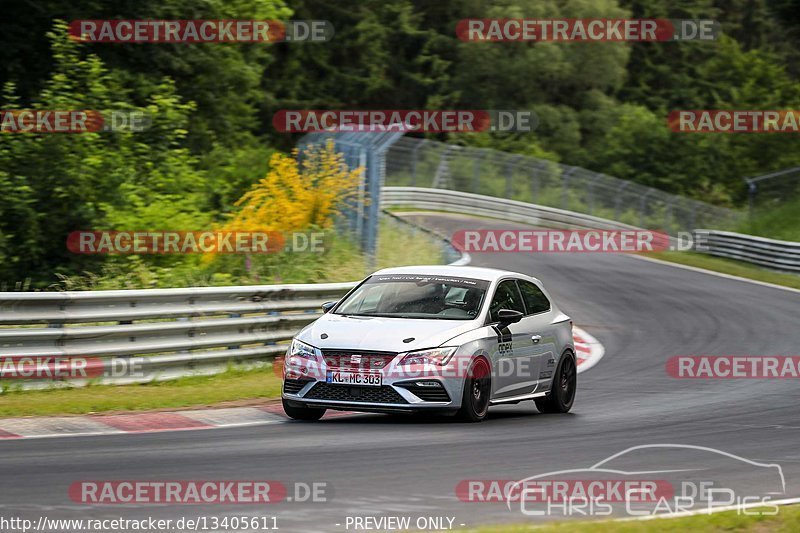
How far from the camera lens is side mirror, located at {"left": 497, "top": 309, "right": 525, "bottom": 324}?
13.0 m

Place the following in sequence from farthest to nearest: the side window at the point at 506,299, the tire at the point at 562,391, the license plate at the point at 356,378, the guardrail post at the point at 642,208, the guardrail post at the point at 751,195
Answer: the guardrail post at the point at 642,208 < the guardrail post at the point at 751,195 < the tire at the point at 562,391 < the side window at the point at 506,299 < the license plate at the point at 356,378

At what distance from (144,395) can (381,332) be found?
9.89 feet

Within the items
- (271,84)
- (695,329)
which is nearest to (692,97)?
(271,84)

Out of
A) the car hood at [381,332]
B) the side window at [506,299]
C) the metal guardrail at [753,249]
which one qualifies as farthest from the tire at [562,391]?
the metal guardrail at [753,249]

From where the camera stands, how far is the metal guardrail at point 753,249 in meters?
37.0

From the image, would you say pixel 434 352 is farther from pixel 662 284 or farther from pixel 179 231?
pixel 662 284

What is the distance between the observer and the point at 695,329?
23.8 m

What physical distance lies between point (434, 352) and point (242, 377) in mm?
4315

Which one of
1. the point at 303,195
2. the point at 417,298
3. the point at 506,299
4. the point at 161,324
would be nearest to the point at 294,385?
the point at 417,298

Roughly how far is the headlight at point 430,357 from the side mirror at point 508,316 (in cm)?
94

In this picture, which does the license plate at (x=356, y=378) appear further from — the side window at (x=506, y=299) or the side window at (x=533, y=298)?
the side window at (x=533, y=298)

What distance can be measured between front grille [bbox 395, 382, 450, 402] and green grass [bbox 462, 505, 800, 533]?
4289 mm

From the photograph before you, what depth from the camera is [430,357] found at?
1211 cm

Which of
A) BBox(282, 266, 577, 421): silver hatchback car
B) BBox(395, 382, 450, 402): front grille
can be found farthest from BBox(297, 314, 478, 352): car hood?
BBox(395, 382, 450, 402): front grille
